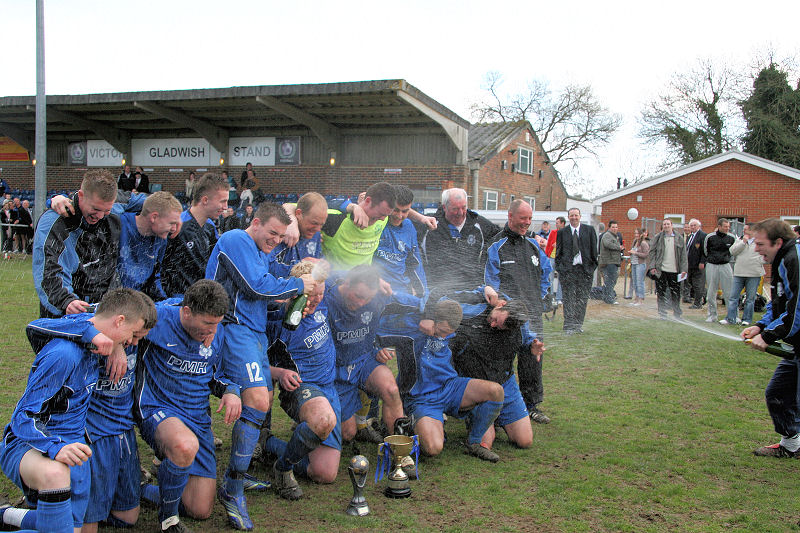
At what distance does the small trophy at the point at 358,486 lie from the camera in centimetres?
421

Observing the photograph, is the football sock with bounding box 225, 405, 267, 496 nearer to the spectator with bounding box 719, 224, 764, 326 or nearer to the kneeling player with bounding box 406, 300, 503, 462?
the kneeling player with bounding box 406, 300, 503, 462

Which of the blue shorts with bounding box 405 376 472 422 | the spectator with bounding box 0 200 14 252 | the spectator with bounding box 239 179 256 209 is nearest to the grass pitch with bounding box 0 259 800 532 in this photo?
the blue shorts with bounding box 405 376 472 422

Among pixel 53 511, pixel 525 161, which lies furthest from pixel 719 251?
pixel 525 161

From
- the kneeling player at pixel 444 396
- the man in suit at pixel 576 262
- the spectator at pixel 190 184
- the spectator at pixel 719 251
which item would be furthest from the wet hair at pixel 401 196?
the spectator at pixel 190 184

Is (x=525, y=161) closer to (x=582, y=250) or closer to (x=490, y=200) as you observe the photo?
(x=490, y=200)

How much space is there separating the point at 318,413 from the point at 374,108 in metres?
16.4

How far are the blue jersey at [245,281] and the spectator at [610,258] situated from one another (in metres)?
11.9

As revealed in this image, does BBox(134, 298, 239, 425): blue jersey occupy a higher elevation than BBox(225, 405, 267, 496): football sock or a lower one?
higher

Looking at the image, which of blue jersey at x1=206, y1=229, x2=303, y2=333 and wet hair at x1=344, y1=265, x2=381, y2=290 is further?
wet hair at x1=344, y1=265, x2=381, y2=290

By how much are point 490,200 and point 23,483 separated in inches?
911

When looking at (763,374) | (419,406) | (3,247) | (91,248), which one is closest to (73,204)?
(91,248)

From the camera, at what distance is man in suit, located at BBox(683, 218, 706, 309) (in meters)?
14.8

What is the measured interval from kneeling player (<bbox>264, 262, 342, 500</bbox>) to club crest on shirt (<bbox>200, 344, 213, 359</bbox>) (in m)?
0.76

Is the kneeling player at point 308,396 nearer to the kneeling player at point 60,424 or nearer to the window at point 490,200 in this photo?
the kneeling player at point 60,424
